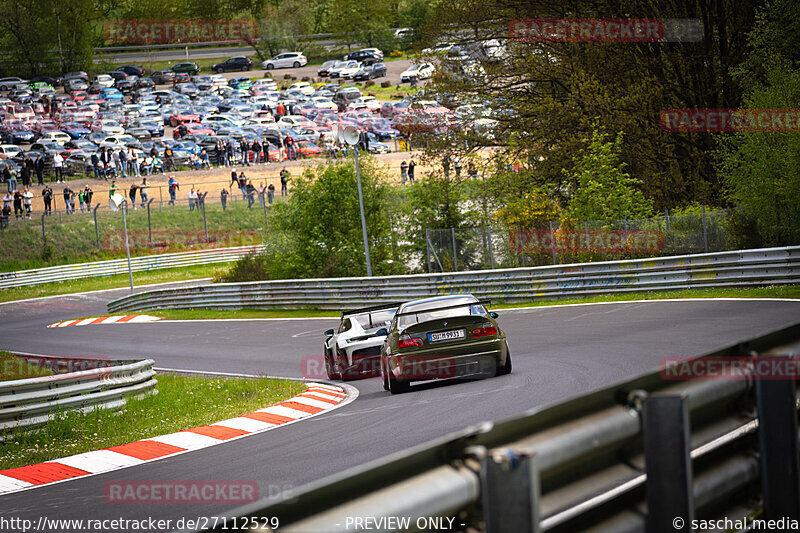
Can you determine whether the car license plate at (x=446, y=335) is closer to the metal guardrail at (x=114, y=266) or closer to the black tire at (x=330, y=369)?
the black tire at (x=330, y=369)

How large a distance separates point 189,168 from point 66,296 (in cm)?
2295

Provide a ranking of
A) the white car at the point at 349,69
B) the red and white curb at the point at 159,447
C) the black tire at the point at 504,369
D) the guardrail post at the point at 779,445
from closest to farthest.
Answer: the guardrail post at the point at 779,445
the red and white curb at the point at 159,447
the black tire at the point at 504,369
the white car at the point at 349,69

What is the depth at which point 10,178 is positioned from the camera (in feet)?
203

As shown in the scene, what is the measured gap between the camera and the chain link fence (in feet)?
83.1

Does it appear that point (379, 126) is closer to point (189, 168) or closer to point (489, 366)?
point (189, 168)

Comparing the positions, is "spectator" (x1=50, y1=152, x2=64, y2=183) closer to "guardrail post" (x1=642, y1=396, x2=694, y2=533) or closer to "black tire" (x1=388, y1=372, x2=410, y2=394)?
"black tire" (x1=388, y1=372, x2=410, y2=394)

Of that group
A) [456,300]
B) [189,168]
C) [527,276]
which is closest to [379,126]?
[189,168]

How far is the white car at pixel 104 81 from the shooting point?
4188 inches

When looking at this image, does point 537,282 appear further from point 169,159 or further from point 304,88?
point 304,88

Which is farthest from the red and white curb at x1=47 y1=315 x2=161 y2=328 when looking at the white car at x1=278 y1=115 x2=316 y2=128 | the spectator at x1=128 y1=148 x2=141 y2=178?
the white car at x1=278 y1=115 x2=316 y2=128

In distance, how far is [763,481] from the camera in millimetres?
3818

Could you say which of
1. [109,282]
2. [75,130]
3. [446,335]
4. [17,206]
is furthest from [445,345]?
[75,130]

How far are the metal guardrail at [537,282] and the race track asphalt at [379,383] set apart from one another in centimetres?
182

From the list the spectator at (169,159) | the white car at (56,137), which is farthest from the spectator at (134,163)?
the white car at (56,137)
